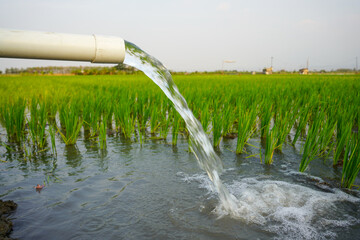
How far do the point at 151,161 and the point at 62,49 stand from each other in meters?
1.90

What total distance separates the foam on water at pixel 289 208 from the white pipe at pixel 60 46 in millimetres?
1357

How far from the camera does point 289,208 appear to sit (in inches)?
84.7

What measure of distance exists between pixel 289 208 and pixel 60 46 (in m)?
1.93

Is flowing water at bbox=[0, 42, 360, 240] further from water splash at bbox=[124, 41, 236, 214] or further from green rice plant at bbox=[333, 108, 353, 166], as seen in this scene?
green rice plant at bbox=[333, 108, 353, 166]

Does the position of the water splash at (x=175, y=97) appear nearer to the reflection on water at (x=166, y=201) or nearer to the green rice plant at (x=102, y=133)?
the reflection on water at (x=166, y=201)

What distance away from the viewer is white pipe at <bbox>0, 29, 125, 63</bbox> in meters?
1.42

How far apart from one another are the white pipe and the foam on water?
136 centimetres

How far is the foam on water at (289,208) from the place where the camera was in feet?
6.23

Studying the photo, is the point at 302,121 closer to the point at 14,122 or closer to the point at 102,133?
the point at 102,133

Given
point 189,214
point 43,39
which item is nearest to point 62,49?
point 43,39

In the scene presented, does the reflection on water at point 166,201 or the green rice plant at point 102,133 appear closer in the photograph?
the reflection on water at point 166,201

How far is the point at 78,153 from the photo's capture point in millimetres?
3438

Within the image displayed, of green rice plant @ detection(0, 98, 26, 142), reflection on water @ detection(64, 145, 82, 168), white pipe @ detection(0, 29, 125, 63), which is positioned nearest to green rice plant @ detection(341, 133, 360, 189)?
white pipe @ detection(0, 29, 125, 63)

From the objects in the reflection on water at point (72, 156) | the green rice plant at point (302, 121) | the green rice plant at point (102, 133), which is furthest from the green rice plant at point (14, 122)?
the green rice plant at point (302, 121)
